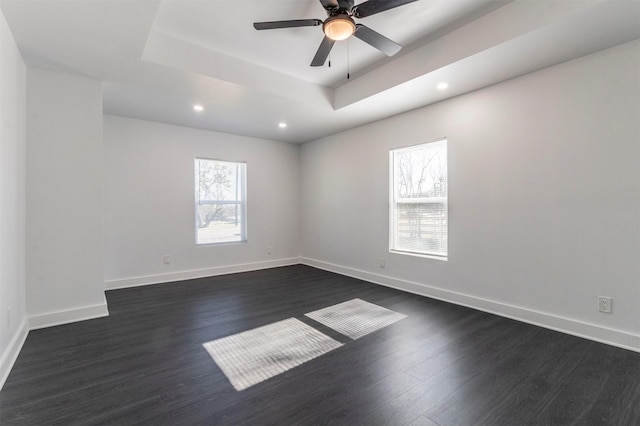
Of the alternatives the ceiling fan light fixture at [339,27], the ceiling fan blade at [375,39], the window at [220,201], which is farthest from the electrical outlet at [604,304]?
the window at [220,201]

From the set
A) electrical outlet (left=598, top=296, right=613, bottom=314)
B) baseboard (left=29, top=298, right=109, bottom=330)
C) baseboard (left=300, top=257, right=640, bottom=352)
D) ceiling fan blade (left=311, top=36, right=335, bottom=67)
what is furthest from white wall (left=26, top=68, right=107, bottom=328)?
electrical outlet (left=598, top=296, right=613, bottom=314)

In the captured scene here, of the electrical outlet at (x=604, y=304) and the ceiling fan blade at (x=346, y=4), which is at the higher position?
the ceiling fan blade at (x=346, y=4)

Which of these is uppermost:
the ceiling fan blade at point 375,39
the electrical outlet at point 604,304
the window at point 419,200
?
the ceiling fan blade at point 375,39

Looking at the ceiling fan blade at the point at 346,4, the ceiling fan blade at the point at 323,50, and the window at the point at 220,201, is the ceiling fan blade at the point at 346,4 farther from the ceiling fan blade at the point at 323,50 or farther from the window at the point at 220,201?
the window at the point at 220,201

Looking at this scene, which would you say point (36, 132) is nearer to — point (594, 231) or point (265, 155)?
point (265, 155)

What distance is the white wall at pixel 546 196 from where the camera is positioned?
248 cm

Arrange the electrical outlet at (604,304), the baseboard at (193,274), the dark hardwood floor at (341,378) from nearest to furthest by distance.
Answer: the dark hardwood floor at (341,378) → the electrical outlet at (604,304) → the baseboard at (193,274)

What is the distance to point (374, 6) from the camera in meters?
2.03

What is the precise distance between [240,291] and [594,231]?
394 cm

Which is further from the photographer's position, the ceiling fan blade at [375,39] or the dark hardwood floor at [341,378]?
the ceiling fan blade at [375,39]

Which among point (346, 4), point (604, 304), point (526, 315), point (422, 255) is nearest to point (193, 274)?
point (422, 255)

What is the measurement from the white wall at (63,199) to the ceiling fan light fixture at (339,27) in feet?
8.45

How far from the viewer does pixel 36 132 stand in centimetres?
286

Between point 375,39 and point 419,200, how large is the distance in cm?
231
